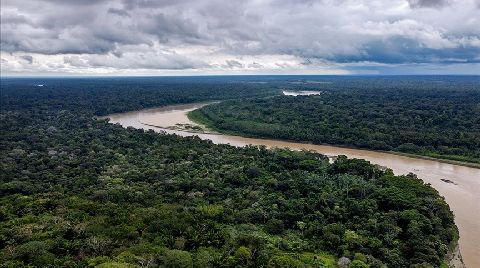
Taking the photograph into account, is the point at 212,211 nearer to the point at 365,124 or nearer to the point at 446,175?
the point at 446,175

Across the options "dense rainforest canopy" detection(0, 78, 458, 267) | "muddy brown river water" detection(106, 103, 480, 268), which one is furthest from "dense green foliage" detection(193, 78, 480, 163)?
"dense rainforest canopy" detection(0, 78, 458, 267)

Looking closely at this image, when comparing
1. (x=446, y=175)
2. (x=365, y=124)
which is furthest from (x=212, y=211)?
(x=365, y=124)

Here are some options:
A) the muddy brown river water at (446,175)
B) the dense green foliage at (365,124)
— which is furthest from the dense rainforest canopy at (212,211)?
the dense green foliage at (365,124)

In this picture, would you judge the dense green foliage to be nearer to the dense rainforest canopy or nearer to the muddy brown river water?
the muddy brown river water

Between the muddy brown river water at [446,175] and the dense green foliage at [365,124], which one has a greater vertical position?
the dense green foliage at [365,124]

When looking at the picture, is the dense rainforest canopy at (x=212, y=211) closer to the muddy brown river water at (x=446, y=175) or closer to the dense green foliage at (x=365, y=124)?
the muddy brown river water at (x=446, y=175)

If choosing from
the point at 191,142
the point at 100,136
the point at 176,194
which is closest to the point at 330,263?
the point at 176,194

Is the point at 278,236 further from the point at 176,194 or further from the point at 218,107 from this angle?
the point at 218,107
